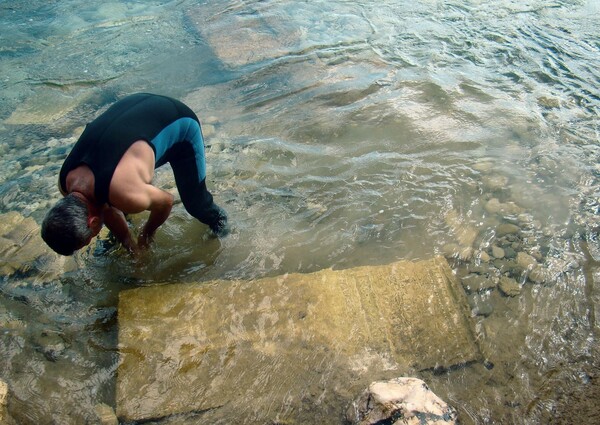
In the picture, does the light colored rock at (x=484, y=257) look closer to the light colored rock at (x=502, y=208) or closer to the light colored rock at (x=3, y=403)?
the light colored rock at (x=502, y=208)

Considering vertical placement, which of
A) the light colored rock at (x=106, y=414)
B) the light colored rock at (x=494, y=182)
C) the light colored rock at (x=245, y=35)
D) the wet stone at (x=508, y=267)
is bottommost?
the wet stone at (x=508, y=267)

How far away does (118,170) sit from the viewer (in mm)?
2717

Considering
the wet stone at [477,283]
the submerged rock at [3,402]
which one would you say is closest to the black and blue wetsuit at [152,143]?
the submerged rock at [3,402]

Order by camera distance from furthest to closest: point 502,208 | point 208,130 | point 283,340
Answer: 1. point 208,130
2. point 502,208
3. point 283,340

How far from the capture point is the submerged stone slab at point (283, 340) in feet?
8.78

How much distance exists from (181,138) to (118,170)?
72cm

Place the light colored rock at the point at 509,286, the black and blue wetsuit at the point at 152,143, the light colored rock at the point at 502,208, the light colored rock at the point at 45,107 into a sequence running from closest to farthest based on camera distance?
the black and blue wetsuit at the point at 152,143 → the light colored rock at the point at 509,286 → the light colored rock at the point at 502,208 → the light colored rock at the point at 45,107

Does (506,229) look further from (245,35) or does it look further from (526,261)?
(245,35)

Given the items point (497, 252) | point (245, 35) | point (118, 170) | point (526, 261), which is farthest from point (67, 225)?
point (245, 35)

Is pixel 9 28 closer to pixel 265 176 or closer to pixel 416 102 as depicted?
pixel 265 176

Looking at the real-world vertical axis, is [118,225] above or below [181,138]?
below

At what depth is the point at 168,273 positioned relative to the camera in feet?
11.7

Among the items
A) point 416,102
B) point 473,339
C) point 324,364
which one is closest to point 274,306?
point 324,364

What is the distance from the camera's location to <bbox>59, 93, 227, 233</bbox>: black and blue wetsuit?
274 centimetres
